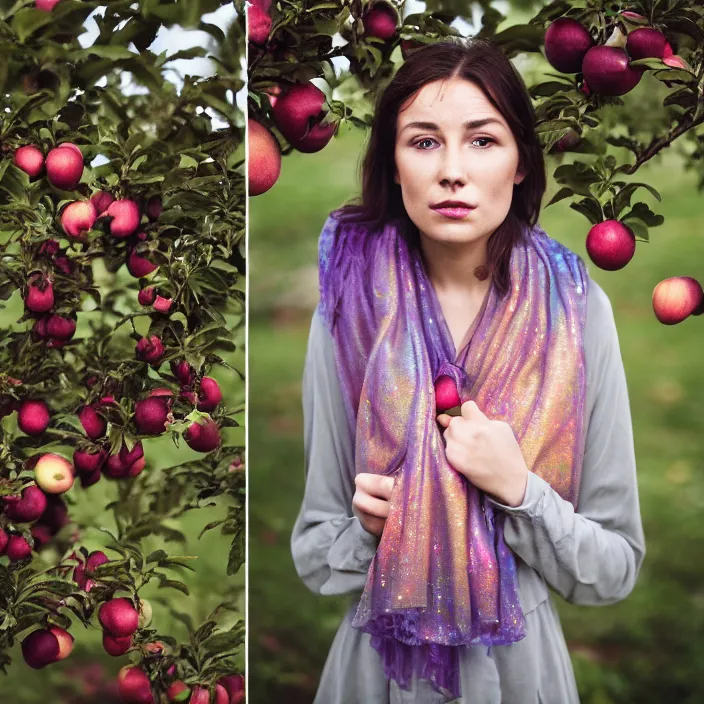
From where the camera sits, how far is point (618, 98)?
166 centimetres

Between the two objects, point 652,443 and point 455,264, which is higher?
point 455,264

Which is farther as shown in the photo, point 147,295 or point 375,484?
point 147,295

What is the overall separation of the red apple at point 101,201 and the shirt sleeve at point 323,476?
46 cm

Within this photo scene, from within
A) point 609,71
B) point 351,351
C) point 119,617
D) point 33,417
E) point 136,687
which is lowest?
point 136,687

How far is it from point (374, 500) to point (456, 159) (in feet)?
2.03

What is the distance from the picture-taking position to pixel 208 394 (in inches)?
68.8

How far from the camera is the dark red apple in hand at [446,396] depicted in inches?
63.6

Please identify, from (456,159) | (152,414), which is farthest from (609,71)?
(152,414)

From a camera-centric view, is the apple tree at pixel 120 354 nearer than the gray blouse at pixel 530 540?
No

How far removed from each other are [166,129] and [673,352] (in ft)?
3.40

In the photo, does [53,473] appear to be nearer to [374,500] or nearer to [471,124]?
[374,500]

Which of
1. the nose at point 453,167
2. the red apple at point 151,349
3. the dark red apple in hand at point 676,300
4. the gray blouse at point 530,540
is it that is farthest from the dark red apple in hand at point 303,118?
the dark red apple in hand at point 676,300

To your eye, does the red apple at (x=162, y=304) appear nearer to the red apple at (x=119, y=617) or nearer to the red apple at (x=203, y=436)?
the red apple at (x=203, y=436)

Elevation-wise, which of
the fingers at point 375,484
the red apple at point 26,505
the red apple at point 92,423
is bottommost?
the red apple at point 26,505
